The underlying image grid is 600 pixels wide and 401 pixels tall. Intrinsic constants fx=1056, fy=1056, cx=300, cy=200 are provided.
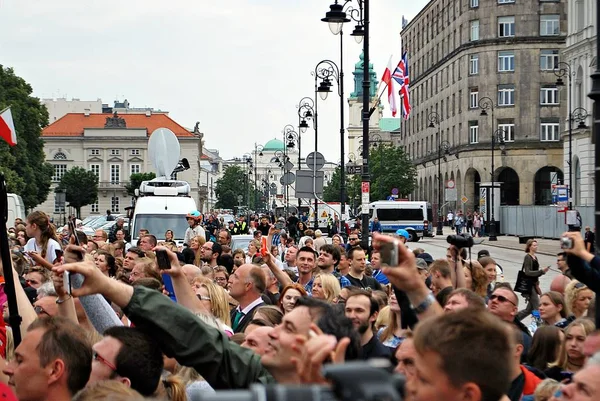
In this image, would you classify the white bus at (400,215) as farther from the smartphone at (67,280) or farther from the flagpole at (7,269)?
the smartphone at (67,280)

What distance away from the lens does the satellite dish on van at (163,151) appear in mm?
33406

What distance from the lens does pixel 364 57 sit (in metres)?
21.3

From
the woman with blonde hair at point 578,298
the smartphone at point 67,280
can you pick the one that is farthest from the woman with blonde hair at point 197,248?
the smartphone at point 67,280

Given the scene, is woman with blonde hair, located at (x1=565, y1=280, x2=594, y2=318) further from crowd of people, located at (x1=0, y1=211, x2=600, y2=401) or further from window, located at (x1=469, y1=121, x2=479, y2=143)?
window, located at (x1=469, y1=121, x2=479, y2=143)

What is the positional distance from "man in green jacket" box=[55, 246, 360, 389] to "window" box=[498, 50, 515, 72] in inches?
3277

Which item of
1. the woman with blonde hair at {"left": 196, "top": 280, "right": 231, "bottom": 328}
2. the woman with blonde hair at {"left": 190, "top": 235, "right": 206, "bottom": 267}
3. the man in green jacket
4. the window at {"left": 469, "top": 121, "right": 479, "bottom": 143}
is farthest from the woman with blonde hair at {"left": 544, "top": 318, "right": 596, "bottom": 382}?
the window at {"left": 469, "top": 121, "right": 479, "bottom": 143}

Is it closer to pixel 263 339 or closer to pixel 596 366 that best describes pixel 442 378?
pixel 596 366

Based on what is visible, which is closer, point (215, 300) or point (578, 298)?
point (215, 300)

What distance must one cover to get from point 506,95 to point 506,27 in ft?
17.9

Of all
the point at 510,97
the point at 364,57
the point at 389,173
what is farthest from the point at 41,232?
the point at 389,173

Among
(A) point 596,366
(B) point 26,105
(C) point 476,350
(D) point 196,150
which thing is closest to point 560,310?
(A) point 596,366

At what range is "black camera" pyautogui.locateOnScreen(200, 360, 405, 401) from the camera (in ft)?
6.58

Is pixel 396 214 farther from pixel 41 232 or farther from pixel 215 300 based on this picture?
pixel 215 300

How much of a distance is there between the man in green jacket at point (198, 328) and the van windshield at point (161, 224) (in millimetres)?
24164
